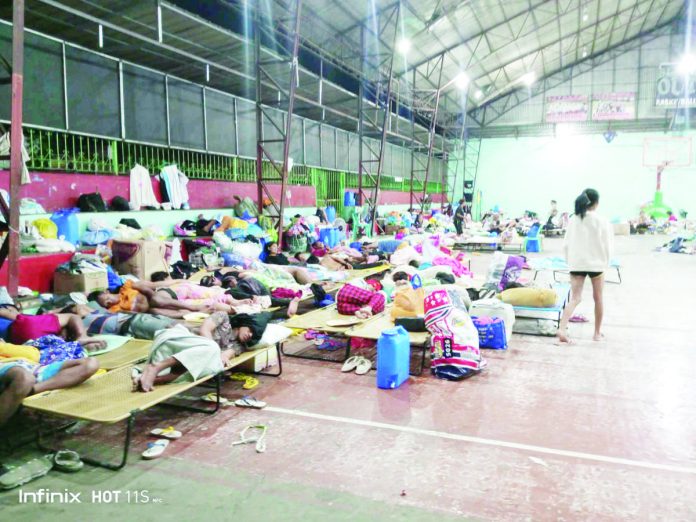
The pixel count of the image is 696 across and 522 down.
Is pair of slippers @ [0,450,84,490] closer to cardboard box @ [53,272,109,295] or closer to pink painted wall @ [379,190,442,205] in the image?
cardboard box @ [53,272,109,295]

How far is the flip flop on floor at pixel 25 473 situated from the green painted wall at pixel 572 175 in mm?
28751

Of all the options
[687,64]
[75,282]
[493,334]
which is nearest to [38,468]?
[493,334]

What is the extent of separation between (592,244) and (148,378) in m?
4.51

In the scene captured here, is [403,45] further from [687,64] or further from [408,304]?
[687,64]

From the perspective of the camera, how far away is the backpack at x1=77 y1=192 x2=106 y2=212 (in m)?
8.85

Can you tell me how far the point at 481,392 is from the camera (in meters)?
4.27

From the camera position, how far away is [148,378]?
3.48 meters

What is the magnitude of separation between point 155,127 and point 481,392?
9198 mm

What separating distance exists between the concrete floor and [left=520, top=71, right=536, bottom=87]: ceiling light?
24.2 meters

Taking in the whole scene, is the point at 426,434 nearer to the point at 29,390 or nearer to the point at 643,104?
the point at 29,390

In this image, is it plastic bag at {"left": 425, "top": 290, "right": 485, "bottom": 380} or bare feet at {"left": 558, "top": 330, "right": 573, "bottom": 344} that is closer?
plastic bag at {"left": 425, "top": 290, "right": 485, "bottom": 380}

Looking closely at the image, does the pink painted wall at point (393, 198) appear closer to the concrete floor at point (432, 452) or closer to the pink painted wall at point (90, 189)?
the pink painted wall at point (90, 189)

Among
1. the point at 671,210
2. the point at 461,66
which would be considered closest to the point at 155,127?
the point at 461,66

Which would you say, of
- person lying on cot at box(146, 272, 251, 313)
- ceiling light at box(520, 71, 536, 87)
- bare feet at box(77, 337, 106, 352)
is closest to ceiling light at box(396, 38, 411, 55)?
ceiling light at box(520, 71, 536, 87)
